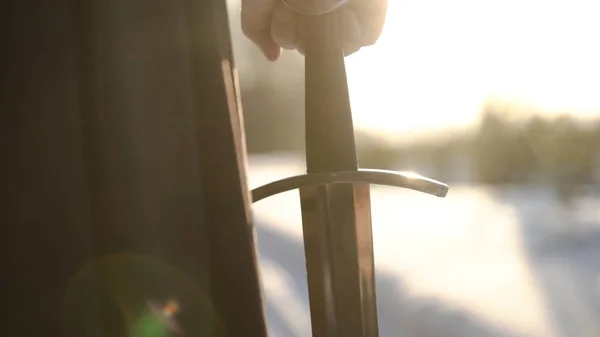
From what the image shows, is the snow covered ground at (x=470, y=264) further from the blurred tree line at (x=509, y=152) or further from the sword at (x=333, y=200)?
the sword at (x=333, y=200)

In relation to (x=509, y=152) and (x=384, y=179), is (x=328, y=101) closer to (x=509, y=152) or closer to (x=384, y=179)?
(x=384, y=179)

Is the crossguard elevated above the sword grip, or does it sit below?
below

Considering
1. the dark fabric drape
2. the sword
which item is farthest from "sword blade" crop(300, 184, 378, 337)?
the dark fabric drape

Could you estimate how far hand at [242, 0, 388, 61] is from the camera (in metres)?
0.49

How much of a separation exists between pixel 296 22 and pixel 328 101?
0.08 m

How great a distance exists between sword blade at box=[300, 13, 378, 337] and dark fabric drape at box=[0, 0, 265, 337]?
0.11m

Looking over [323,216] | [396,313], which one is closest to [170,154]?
[323,216]

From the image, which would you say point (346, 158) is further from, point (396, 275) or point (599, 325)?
point (396, 275)

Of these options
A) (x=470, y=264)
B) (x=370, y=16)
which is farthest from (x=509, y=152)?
(x=370, y=16)

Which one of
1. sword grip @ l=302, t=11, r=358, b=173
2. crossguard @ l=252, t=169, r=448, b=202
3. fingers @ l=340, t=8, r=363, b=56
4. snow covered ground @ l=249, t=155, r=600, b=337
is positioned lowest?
snow covered ground @ l=249, t=155, r=600, b=337

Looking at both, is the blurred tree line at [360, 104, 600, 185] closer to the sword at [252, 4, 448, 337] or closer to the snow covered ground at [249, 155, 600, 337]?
the snow covered ground at [249, 155, 600, 337]

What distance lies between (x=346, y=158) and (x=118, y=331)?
0.70 feet

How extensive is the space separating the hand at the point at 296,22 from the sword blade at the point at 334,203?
0.02 metres

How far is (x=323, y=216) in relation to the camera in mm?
468
